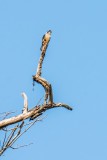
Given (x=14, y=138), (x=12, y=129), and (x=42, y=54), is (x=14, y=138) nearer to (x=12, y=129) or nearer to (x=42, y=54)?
(x=12, y=129)

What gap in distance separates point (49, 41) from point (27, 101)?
979mm

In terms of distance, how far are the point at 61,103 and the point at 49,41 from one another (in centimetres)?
88

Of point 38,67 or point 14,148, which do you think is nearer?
point 38,67

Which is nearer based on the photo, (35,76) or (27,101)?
(35,76)

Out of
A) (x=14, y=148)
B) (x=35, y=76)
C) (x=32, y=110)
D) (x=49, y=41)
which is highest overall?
(x=49, y=41)

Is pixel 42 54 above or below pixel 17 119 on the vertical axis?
above

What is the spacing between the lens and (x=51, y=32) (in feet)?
18.7

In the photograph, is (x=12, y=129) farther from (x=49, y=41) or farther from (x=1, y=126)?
(x=49, y=41)

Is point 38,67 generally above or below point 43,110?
above

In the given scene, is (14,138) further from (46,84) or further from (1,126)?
(46,84)

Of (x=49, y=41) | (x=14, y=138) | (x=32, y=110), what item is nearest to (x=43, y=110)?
(x=32, y=110)

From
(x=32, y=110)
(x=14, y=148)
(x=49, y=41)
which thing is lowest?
(x=14, y=148)

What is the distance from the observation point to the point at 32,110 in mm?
5875

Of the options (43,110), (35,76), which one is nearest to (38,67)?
(35,76)
